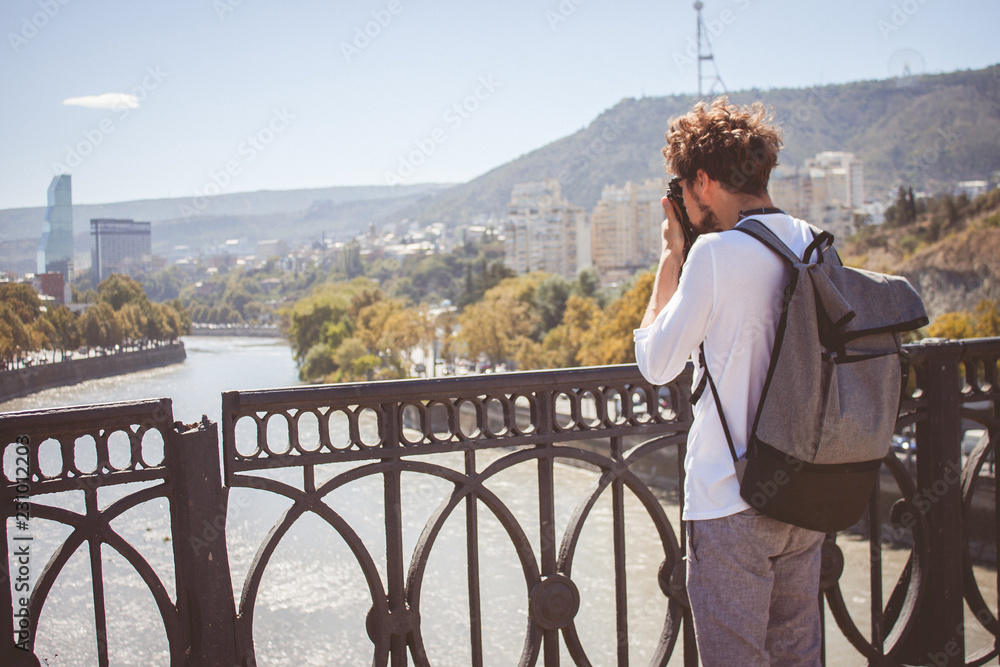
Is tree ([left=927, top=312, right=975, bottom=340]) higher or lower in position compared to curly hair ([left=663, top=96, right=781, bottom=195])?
lower

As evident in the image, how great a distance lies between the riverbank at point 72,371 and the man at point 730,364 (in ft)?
11.1

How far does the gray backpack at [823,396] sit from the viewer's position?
147cm

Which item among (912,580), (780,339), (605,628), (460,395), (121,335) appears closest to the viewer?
(780,339)

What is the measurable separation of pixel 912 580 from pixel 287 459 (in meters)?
2.05

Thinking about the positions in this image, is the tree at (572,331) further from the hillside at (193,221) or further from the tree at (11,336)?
the tree at (11,336)

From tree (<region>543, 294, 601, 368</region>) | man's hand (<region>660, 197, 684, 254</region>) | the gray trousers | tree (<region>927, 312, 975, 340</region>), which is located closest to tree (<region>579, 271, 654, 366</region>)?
tree (<region>543, 294, 601, 368</region>)

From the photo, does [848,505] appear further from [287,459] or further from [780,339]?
[287,459]

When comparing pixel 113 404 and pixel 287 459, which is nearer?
pixel 113 404

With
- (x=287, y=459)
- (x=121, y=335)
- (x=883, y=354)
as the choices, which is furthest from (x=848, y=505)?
(x=121, y=335)

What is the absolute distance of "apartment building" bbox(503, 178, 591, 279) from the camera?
102562 mm

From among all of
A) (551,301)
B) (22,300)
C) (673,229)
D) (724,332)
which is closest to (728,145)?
(673,229)

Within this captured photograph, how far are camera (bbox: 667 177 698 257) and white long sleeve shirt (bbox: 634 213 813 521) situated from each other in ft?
0.62

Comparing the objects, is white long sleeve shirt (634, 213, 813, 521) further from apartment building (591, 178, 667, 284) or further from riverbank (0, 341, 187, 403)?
apartment building (591, 178, 667, 284)

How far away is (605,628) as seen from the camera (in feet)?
54.6
